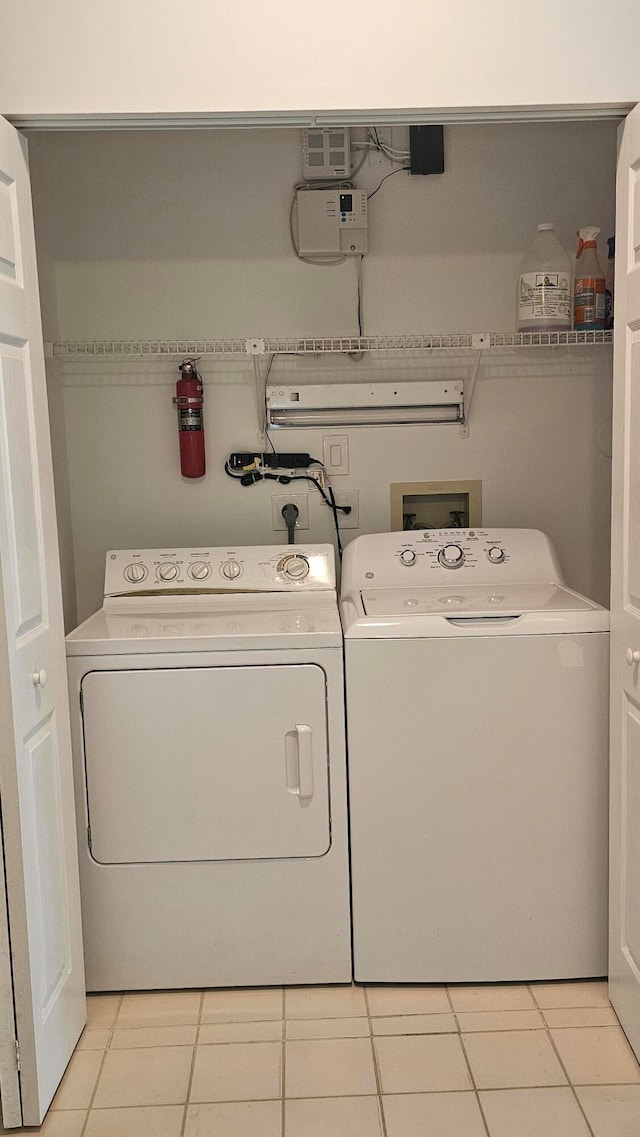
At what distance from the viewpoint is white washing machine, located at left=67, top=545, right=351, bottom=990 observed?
2.18 metres

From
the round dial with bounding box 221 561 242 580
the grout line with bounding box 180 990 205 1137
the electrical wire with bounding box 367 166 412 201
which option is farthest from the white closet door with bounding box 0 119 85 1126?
the electrical wire with bounding box 367 166 412 201

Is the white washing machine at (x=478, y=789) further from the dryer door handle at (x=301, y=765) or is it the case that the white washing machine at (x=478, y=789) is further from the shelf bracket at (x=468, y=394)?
the shelf bracket at (x=468, y=394)

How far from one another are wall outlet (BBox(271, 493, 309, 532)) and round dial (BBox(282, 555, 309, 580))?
0.26 m

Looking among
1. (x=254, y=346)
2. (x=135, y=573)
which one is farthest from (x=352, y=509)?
(x=135, y=573)

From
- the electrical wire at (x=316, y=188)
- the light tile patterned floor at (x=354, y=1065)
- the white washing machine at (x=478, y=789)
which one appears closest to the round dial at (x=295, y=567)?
the white washing machine at (x=478, y=789)

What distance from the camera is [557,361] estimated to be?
2.84 metres

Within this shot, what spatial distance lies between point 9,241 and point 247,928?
5.34 ft

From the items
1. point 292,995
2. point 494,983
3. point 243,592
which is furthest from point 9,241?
point 494,983

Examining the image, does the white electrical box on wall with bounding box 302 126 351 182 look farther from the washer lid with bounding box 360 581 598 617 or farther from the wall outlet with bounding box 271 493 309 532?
the washer lid with bounding box 360 581 598 617

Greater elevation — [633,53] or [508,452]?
[633,53]

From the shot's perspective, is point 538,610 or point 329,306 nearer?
point 538,610

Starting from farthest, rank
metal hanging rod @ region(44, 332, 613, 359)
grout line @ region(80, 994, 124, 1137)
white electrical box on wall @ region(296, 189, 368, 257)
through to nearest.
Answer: white electrical box on wall @ region(296, 189, 368, 257)
metal hanging rod @ region(44, 332, 613, 359)
grout line @ region(80, 994, 124, 1137)

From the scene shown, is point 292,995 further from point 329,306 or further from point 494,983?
point 329,306

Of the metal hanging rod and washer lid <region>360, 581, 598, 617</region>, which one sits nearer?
washer lid <region>360, 581, 598, 617</region>
